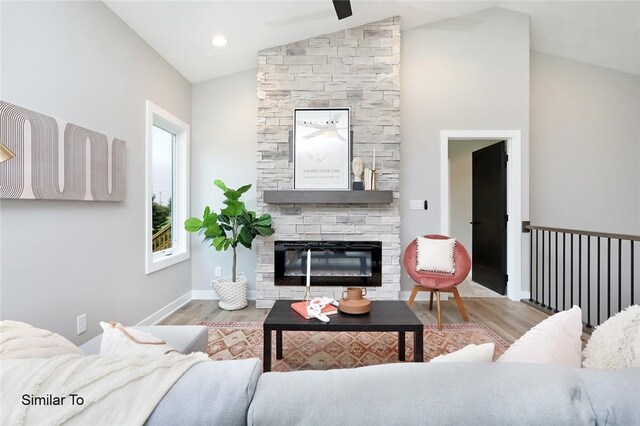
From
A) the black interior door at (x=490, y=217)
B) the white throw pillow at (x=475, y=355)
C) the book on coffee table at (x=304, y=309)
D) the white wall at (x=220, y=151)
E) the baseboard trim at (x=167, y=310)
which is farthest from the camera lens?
the black interior door at (x=490, y=217)

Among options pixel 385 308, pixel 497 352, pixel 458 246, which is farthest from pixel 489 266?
pixel 385 308

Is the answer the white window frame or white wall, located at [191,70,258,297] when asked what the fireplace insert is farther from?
the white window frame

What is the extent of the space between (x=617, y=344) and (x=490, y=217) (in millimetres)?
3716

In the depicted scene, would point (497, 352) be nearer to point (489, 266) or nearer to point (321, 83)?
point (489, 266)

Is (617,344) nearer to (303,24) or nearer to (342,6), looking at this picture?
(342,6)

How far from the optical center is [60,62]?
1.95 metres

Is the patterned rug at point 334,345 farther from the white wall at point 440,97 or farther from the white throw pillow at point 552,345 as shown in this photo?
the white throw pillow at point 552,345

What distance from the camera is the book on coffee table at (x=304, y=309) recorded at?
198 centimetres

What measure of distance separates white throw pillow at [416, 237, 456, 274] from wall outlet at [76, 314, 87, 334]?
9.50 feet

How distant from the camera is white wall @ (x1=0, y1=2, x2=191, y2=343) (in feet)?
5.49

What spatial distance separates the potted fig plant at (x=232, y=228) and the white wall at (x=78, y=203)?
0.62m

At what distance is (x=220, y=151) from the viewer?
3893 millimetres

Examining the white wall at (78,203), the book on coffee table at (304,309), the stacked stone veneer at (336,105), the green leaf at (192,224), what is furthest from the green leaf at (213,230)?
the book on coffee table at (304,309)

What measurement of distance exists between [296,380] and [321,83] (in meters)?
3.46
